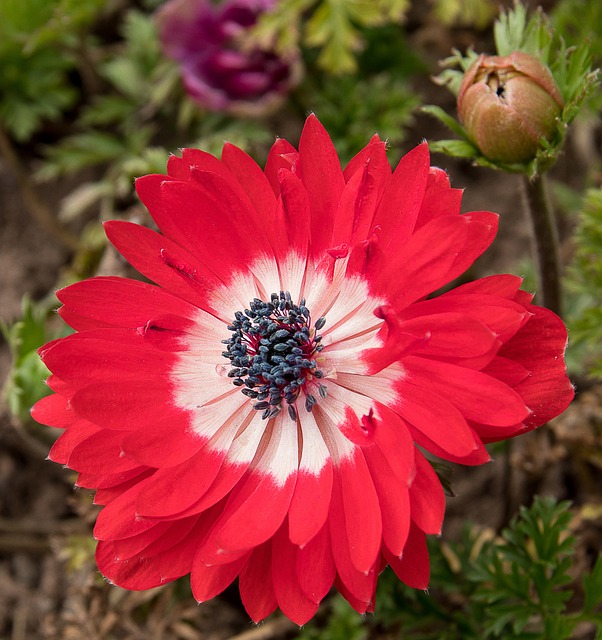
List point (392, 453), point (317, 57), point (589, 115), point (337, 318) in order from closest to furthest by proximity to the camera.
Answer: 1. point (392, 453)
2. point (337, 318)
3. point (589, 115)
4. point (317, 57)

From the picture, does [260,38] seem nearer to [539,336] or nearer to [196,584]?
[539,336]

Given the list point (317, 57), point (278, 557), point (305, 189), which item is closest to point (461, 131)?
point (305, 189)

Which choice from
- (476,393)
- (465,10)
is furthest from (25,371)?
(465,10)

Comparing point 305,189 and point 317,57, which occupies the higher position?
point 305,189

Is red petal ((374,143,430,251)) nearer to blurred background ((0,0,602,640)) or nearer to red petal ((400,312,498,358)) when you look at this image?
red petal ((400,312,498,358))

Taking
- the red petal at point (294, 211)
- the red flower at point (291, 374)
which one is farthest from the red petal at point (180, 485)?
the red petal at point (294, 211)

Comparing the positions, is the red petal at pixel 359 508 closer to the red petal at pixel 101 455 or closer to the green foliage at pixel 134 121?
the red petal at pixel 101 455
